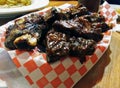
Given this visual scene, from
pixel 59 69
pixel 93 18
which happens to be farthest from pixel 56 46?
pixel 93 18

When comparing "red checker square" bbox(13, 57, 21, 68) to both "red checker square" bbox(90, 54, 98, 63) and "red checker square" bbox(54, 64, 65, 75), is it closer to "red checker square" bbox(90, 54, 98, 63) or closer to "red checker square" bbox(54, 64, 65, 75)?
"red checker square" bbox(54, 64, 65, 75)

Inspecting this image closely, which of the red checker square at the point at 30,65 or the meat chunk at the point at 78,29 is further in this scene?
the meat chunk at the point at 78,29

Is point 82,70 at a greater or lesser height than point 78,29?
lesser

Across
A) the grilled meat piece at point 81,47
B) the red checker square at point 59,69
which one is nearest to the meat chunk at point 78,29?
the grilled meat piece at point 81,47

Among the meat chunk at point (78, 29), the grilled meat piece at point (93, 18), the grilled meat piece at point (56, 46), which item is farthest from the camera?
the grilled meat piece at point (93, 18)

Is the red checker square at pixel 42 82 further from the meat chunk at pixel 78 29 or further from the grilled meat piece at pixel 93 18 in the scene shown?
the grilled meat piece at pixel 93 18

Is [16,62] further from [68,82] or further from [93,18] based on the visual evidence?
[93,18]

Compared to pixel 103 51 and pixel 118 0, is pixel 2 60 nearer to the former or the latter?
pixel 103 51
